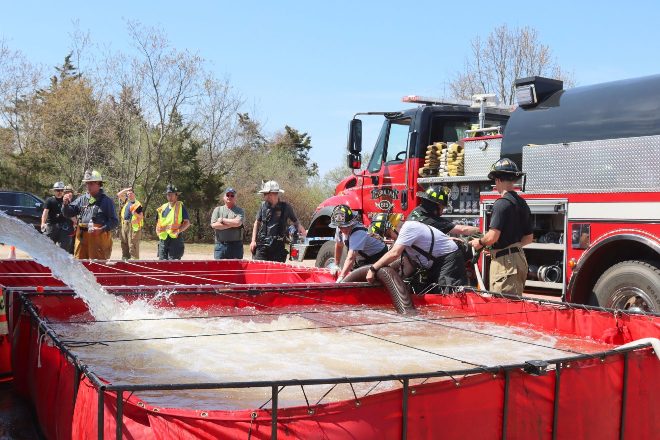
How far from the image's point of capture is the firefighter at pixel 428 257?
6.45 meters

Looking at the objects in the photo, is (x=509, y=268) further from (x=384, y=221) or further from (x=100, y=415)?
(x=100, y=415)

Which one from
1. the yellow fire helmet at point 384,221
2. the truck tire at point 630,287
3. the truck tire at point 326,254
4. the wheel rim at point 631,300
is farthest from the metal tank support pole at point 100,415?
the truck tire at point 326,254

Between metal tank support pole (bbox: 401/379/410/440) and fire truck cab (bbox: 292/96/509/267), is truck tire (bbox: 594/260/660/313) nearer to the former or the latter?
fire truck cab (bbox: 292/96/509/267)

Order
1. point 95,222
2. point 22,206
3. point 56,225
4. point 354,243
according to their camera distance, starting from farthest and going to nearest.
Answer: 1. point 22,206
2. point 56,225
3. point 95,222
4. point 354,243

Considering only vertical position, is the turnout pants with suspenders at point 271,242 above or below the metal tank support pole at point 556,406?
above

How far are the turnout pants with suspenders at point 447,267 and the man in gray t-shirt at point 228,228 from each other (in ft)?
15.1

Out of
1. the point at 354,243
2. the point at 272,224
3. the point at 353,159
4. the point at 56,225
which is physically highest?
the point at 353,159

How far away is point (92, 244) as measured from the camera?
10.2 m

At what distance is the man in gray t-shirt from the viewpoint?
10.6 metres

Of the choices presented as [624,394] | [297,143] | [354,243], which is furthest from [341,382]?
[297,143]

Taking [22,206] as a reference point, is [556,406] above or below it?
below

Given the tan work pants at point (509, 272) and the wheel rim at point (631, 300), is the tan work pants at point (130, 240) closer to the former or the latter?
the tan work pants at point (509, 272)

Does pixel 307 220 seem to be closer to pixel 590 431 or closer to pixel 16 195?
pixel 16 195

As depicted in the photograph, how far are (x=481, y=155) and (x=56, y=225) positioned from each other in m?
7.55
